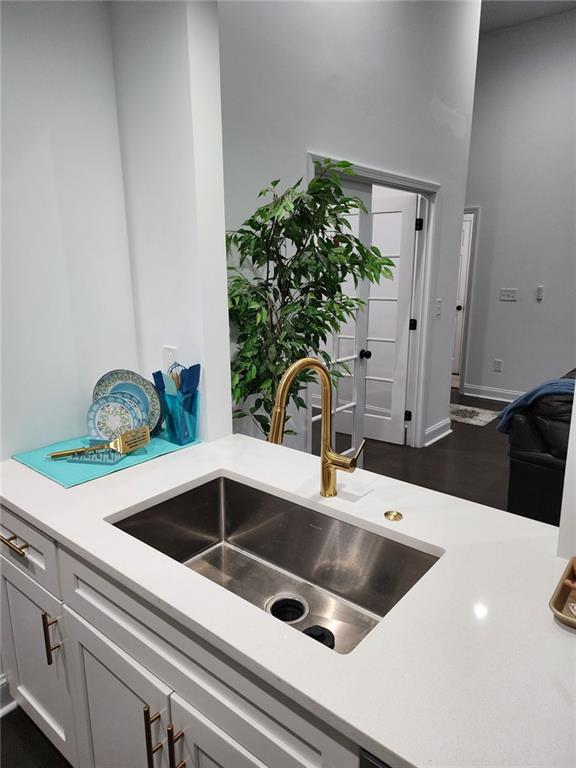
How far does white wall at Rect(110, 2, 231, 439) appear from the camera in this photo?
1.52 meters

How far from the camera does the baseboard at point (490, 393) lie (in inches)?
220

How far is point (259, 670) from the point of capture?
0.81 m

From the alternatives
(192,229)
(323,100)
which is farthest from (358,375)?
(192,229)

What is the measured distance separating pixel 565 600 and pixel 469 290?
17.0 ft

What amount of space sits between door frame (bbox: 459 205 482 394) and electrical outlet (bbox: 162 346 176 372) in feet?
15.1

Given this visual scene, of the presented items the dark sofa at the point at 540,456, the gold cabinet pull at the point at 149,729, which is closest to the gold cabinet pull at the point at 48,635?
the gold cabinet pull at the point at 149,729

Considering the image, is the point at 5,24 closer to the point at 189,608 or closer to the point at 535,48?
the point at 189,608

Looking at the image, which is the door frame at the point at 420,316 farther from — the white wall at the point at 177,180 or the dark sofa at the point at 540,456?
the white wall at the point at 177,180

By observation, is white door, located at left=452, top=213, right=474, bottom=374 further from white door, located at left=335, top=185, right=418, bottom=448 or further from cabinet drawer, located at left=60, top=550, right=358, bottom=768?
cabinet drawer, located at left=60, top=550, right=358, bottom=768

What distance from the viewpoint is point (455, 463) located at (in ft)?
12.9

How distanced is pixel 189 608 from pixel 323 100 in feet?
8.54

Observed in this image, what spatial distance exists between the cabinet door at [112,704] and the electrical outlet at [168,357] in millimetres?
838

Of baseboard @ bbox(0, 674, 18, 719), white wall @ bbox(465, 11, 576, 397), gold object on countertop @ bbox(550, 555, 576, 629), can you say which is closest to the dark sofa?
gold object on countertop @ bbox(550, 555, 576, 629)

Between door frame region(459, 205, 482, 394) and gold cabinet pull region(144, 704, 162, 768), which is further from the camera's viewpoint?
door frame region(459, 205, 482, 394)
